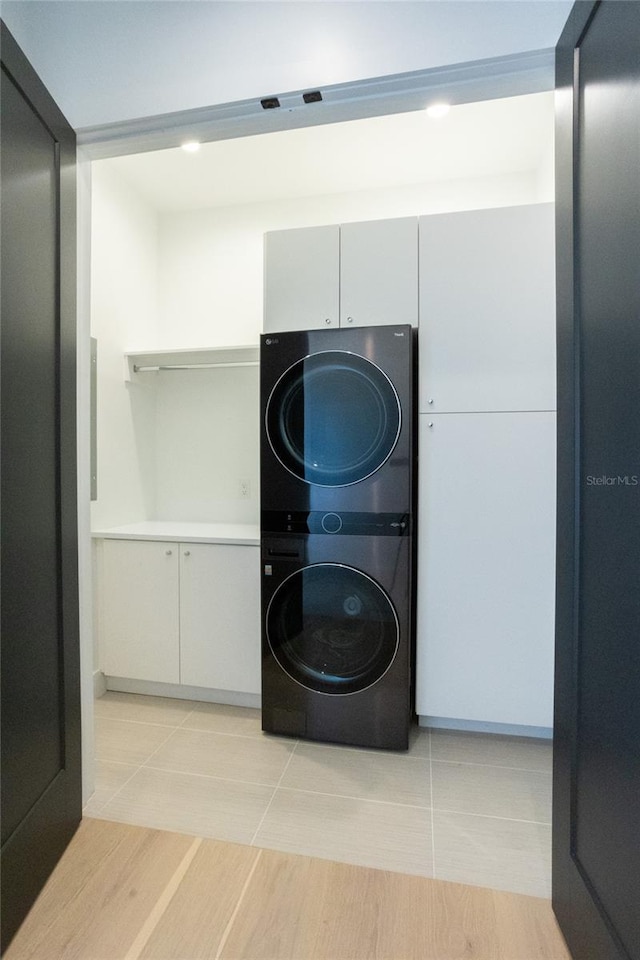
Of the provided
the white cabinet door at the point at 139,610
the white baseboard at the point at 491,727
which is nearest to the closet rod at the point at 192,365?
the white cabinet door at the point at 139,610

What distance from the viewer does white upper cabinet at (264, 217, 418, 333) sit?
6.41ft

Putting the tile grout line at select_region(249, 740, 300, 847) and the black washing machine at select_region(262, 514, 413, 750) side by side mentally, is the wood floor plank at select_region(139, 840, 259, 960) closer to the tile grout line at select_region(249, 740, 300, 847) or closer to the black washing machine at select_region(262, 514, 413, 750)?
the tile grout line at select_region(249, 740, 300, 847)

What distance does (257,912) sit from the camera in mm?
1204

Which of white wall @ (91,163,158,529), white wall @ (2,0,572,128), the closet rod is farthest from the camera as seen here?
the closet rod

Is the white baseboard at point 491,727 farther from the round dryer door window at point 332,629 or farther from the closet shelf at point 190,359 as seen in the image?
the closet shelf at point 190,359

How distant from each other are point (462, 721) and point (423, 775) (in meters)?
0.36

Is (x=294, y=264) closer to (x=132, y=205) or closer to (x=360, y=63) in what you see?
(x=360, y=63)

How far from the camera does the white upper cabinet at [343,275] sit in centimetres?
195

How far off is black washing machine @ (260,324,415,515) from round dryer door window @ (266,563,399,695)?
0.31 meters

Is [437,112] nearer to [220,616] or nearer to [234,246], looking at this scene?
[234,246]

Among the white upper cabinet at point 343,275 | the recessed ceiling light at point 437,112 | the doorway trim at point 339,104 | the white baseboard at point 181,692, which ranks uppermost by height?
the recessed ceiling light at point 437,112

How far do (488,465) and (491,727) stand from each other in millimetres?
1161

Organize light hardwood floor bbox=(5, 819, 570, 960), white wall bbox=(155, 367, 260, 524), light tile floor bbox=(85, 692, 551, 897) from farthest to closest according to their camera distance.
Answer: white wall bbox=(155, 367, 260, 524) → light tile floor bbox=(85, 692, 551, 897) → light hardwood floor bbox=(5, 819, 570, 960)

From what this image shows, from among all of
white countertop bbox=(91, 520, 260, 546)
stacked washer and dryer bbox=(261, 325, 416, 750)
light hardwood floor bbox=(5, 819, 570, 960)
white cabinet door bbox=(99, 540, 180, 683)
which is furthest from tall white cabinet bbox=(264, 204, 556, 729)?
white cabinet door bbox=(99, 540, 180, 683)
